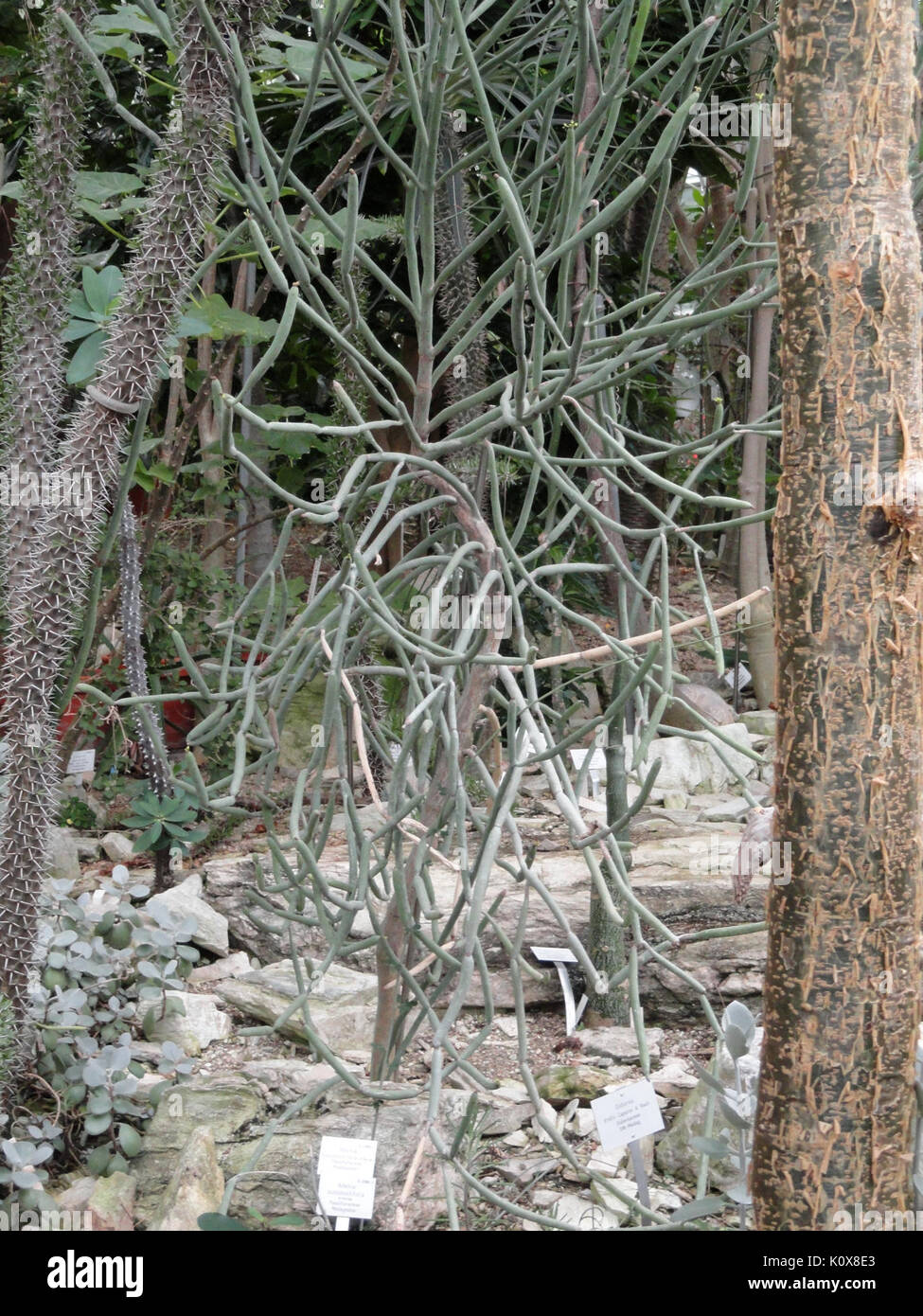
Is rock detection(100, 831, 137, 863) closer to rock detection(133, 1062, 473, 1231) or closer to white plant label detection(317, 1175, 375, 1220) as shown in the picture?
rock detection(133, 1062, 473, 1231)

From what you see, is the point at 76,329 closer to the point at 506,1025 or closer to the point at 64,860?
the point at 64,860

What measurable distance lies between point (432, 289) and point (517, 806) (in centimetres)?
195

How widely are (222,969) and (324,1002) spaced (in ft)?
0.94

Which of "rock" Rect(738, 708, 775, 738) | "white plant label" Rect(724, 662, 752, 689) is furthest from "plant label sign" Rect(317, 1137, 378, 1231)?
"white plant label" Rect(724, 662, 752, 689)

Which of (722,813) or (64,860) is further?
(722,813)

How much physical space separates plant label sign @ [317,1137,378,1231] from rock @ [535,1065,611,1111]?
0.65 m

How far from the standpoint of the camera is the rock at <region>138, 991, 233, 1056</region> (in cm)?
189

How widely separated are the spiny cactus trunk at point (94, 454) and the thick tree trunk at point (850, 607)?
91cm

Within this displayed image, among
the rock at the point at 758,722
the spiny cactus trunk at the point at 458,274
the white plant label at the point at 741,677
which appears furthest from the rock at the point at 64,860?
the white plant label at the point at 741,677

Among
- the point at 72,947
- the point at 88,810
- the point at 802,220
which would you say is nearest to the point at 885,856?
the point at 802,220

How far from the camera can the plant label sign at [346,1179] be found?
1254 mm

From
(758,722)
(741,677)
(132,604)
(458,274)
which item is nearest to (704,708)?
(758,722)

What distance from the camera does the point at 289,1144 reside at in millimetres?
1542

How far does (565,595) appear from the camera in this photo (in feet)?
12.5
